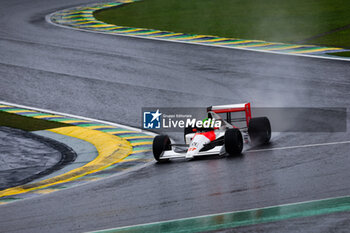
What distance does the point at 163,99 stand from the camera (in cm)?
1795

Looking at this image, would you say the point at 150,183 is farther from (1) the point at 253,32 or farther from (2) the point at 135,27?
(2) the point at 135,27

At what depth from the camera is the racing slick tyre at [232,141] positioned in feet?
38.4

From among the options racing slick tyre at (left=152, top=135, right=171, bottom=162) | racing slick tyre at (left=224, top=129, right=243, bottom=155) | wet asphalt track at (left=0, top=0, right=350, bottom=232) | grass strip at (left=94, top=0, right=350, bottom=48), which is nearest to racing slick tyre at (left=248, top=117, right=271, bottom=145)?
wet asphalt track at (left=0, top=0, right=350, bottom=232)

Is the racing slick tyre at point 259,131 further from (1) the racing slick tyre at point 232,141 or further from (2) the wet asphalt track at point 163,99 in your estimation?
(1) the racing slick tyre at point 232,141

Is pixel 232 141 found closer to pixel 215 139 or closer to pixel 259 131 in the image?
pixel 215 139

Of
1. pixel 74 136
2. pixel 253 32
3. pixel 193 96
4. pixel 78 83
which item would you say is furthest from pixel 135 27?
pixel 74 136

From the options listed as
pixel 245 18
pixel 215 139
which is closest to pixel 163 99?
pixel 215 139

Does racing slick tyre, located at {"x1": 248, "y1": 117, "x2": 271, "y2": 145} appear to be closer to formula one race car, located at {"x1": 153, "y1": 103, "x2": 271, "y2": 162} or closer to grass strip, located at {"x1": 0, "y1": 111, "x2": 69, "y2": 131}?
formula one race car, located at {"x1": 153, "y1": 103, "x2": 271, "y2": 162}

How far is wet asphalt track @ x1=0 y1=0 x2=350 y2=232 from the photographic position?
8.62 metres

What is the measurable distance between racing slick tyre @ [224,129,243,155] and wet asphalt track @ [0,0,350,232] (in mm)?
282

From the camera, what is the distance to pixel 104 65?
22.5m

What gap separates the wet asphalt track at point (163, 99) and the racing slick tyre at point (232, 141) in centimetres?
28

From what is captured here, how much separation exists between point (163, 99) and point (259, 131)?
18.8 ft

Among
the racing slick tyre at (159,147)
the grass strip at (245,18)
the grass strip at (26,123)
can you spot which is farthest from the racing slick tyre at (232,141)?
the grass strip at (245,18)
